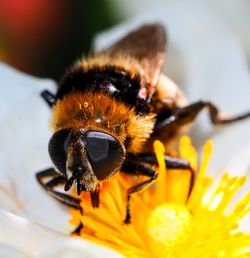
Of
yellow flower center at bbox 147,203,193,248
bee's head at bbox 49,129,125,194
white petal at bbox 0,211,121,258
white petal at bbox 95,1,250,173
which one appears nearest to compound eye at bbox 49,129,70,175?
bee's head at bbox 49,129,125,194

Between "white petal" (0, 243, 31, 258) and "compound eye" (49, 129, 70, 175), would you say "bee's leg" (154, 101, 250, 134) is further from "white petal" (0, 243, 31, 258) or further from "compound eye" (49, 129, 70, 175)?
"white petal" (0, 243, 31, 258)

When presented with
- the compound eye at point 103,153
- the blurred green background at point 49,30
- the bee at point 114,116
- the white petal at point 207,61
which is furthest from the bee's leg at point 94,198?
the blurred green background at point 49,30

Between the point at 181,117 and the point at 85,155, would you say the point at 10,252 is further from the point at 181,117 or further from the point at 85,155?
the point at 181,117

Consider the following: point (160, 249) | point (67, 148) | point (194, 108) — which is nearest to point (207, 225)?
point (160, 249)

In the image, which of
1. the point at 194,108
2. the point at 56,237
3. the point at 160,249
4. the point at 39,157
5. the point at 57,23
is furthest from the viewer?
the point at 57,23

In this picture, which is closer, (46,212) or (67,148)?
(67,148)

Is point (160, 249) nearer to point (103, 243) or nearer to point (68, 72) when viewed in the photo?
point (103, 243)

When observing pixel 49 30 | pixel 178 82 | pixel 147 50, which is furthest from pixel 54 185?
pixel 49 30
